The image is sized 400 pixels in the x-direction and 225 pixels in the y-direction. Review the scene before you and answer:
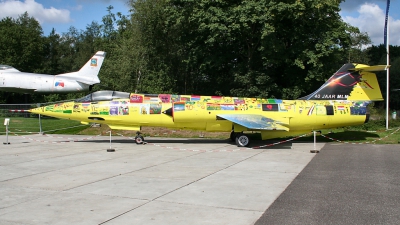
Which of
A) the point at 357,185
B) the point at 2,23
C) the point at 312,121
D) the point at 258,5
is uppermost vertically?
the point at 2,23

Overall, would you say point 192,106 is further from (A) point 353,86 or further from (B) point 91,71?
(B) point 91,71

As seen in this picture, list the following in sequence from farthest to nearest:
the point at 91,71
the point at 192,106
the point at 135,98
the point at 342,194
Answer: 1. the point at 91,71
2. the point at 135,98
3. the point at 192,106
4. the point at 342,194

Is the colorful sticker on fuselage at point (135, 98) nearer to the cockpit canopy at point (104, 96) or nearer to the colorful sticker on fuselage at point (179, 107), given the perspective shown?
the cockpit canopy at point (104, 96)

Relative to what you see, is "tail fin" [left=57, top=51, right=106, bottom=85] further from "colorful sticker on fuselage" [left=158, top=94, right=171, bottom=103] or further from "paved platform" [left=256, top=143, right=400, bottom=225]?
"paved platform" [left=256, top=143, right=400, bottom=225]

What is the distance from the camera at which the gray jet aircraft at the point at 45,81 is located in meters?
28.0

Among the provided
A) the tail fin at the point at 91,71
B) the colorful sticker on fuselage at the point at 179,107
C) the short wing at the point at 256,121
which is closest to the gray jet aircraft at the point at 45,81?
the tail fin at the point at 91,71

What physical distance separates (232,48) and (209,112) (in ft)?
44.2

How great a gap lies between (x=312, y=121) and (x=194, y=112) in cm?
562

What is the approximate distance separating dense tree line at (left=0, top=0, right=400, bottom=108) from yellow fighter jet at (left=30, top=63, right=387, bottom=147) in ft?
25.8

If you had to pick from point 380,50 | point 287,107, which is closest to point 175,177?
point 287,107

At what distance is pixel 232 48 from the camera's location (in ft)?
94.2

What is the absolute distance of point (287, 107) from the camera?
55.6 feet

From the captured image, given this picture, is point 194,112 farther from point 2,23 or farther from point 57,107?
point 2,23

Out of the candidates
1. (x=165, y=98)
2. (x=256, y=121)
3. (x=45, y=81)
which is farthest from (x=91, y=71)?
(x=256, y=121)
